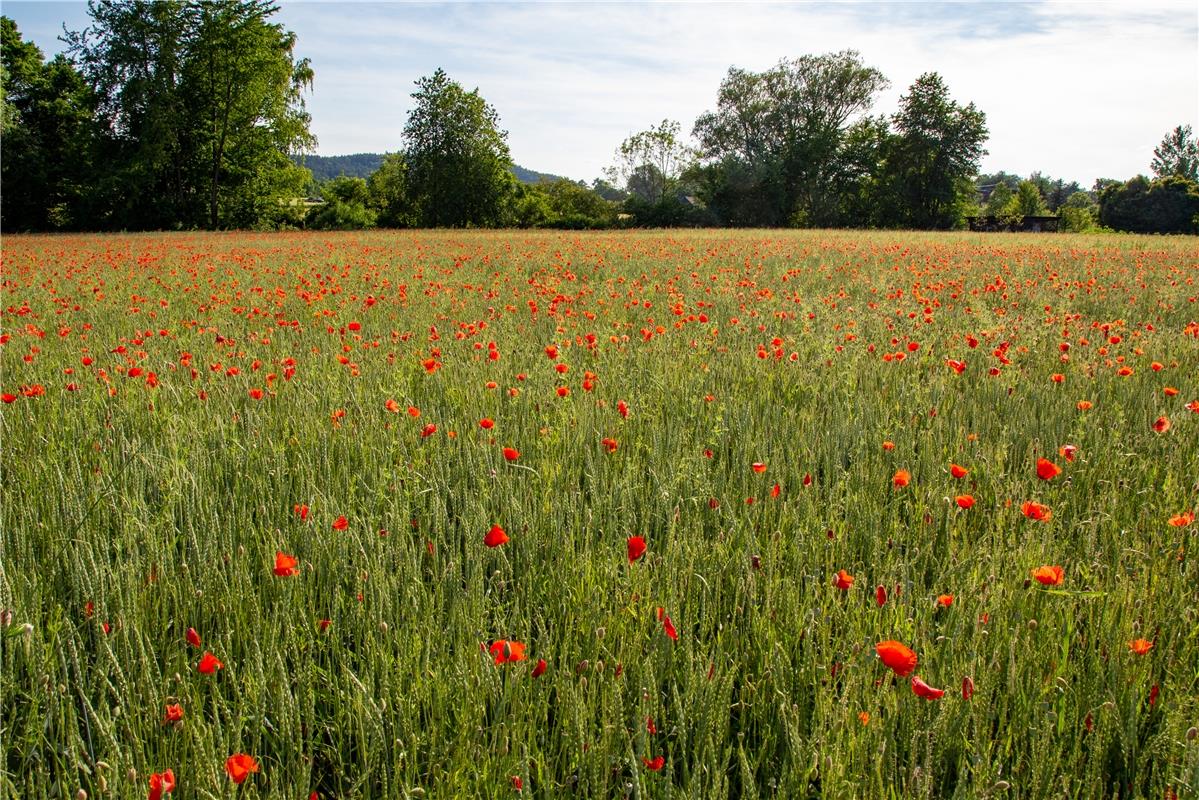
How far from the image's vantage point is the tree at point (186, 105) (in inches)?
1414

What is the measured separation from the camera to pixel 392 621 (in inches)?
73.2

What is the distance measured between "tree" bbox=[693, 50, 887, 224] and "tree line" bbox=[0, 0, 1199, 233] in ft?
0.38

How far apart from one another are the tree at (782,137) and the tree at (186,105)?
27.6 meters

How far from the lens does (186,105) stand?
38000 millimetres

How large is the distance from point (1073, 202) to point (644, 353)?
107 metres

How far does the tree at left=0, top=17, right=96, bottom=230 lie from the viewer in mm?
33875

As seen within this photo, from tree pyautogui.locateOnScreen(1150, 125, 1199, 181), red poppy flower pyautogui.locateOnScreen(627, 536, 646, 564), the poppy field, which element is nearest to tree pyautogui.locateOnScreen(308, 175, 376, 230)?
the poppy field

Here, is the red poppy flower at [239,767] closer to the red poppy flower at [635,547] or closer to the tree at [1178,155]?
the red poppy flower at [635,547]

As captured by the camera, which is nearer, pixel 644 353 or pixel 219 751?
pixel 219 751

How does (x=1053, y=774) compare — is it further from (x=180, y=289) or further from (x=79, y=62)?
(x=79, y=62)

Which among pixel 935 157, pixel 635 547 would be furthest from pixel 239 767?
pixel 935 157

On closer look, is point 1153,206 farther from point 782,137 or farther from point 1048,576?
point 1048,576

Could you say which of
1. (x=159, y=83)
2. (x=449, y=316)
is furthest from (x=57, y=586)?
(x=159, y=83)

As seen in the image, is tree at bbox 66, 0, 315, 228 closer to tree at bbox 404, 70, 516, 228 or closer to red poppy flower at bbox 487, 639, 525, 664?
tree at bbox 404, 70, 516, 228
